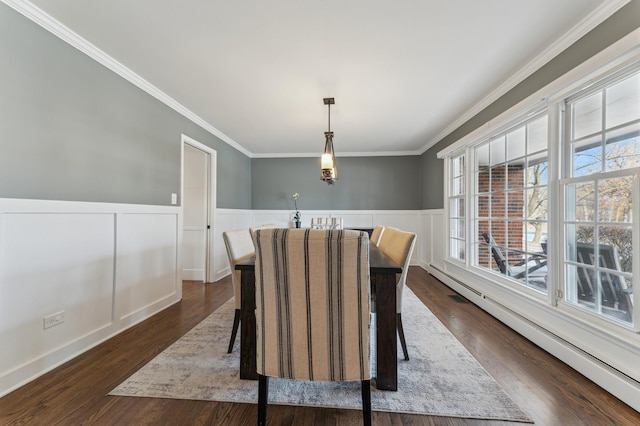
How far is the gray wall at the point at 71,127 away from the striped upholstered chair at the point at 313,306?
1692 millimetres

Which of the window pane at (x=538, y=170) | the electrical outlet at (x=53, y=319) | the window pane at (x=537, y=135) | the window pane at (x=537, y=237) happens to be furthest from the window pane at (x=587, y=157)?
the electrical outlet at (x=53, y=319)

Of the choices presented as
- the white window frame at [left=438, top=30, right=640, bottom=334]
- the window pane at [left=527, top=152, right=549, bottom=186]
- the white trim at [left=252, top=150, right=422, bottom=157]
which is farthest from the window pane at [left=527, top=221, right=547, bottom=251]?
the white trim at [left=252, top=150, right=422, bottom=157]

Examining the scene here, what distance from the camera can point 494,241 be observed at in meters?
2.97

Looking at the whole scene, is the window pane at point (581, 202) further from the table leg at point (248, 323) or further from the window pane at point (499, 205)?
the table leg at point (248, 323)

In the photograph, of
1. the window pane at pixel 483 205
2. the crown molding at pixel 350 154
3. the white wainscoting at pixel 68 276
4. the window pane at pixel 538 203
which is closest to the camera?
the white wainscoting at pixel 68 276

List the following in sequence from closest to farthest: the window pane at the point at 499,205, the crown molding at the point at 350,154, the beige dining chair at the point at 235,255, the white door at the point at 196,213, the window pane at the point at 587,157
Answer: the window pane at the point at 587,157 → the beige dining chair at the point at 235,255 → the window pane at the point at 499,205 → the white door at the point at 196,213 → the crown molding at the point at 350,154

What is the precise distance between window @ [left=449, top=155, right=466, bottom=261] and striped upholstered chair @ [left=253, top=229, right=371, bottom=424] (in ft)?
9.98

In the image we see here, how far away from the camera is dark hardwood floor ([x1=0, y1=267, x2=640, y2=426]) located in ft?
4.37

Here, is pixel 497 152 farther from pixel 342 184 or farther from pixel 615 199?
pixel 342 184

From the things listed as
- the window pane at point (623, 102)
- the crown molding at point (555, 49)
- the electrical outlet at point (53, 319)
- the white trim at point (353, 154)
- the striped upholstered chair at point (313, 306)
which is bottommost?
the electrical outlet at point (53, 319)

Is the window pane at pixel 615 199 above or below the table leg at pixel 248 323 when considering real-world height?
above

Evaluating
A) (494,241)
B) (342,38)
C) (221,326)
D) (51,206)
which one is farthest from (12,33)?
(494,241)

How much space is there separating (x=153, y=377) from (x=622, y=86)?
3407 mm

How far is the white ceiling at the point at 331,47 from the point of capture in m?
1.64
